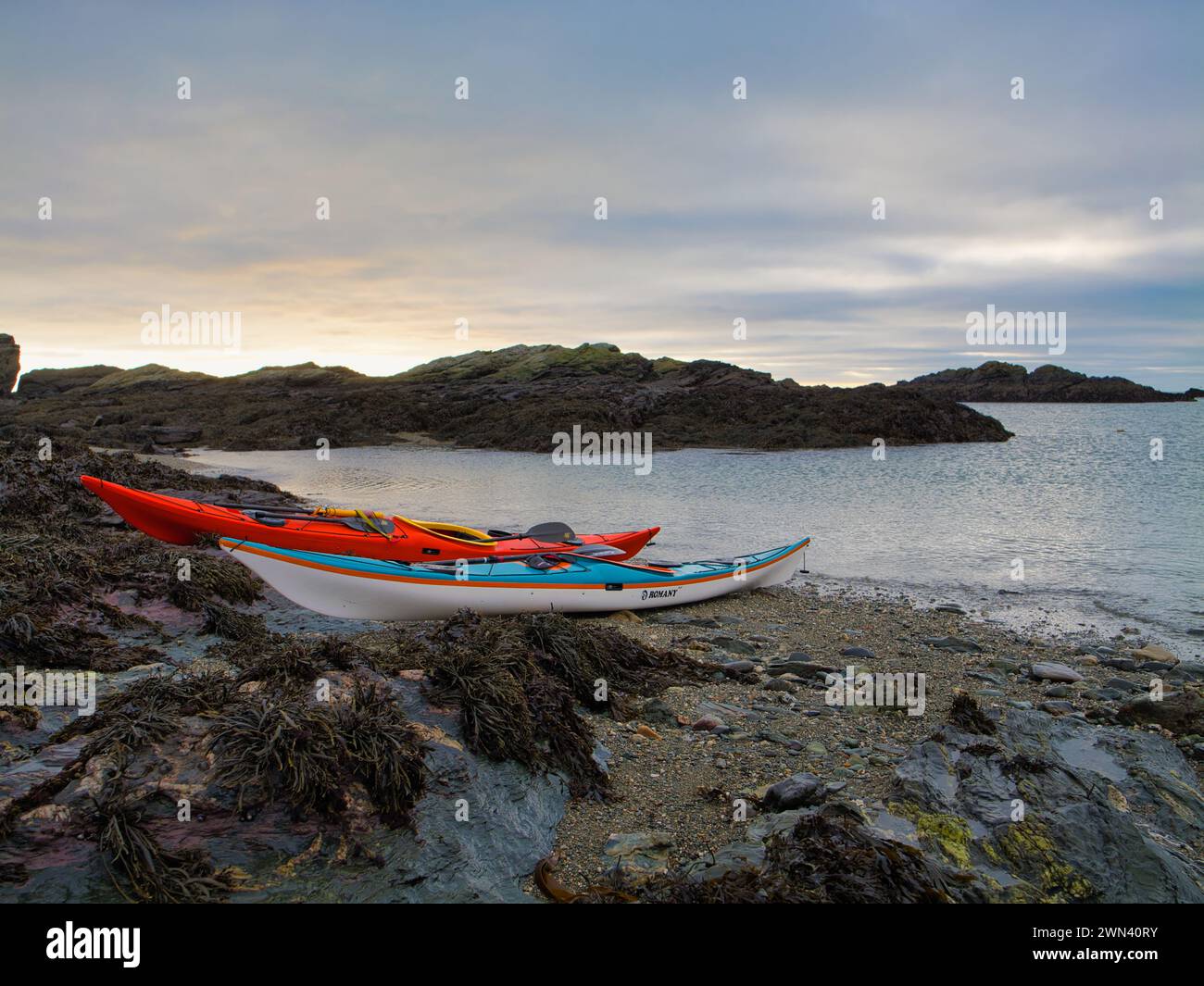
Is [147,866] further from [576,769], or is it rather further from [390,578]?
[390,578]

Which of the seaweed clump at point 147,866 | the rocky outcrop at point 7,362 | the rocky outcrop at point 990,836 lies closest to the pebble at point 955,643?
the rocky outcrop at point 990,836

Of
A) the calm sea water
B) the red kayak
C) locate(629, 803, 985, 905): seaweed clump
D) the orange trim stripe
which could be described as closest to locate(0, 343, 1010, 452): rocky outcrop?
the calm sea water

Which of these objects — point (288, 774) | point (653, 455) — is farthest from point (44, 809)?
point (653, 455)

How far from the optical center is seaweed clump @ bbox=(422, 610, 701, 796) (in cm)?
503

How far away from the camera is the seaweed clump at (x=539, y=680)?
5027 millimetres

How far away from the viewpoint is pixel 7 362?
70.6 metres

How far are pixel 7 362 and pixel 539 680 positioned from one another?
280 ft

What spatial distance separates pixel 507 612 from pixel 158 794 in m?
6.14

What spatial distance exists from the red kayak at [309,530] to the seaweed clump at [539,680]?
4297mm

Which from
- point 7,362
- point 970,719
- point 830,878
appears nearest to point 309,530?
point 970,719

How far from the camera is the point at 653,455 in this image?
39.6 m

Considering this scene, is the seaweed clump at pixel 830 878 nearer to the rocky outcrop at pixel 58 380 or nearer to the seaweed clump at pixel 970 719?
the seaweed clump at pixel 970 719

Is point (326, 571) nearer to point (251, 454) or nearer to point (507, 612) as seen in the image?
point (507, 612)

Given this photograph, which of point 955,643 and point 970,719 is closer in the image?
point 970,719
